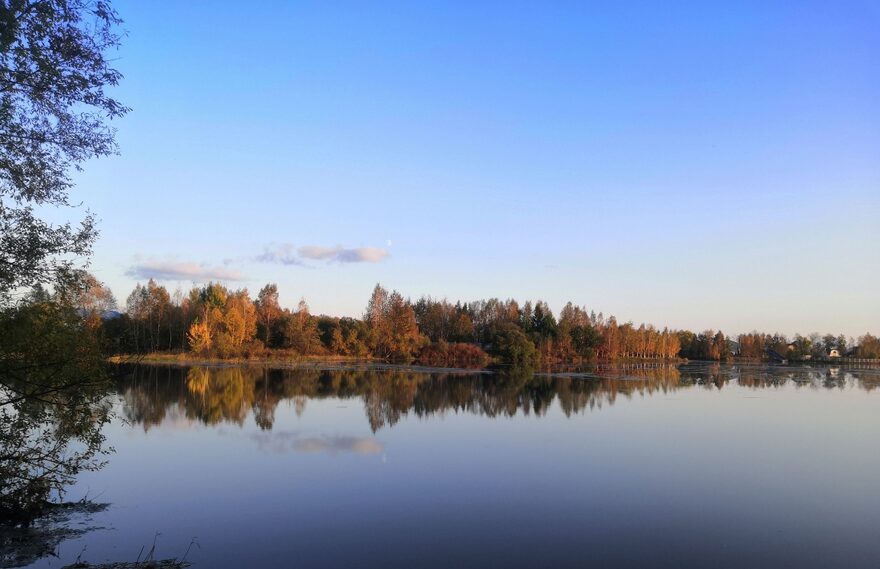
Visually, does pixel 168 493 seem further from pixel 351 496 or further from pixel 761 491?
pixel 761 491

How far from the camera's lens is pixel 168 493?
11148 mm

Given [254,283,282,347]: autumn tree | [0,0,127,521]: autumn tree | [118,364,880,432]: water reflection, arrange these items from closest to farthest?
[0,0,127,521]: autumn tree → [118,364,880,432]: water reflection → [254,283,282,347]: autumn tree

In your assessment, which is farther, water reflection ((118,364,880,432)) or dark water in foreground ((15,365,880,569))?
water reflection ((118,364,880,432))

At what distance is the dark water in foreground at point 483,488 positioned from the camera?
331 inches

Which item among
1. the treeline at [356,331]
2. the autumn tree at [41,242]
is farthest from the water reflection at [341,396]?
the treeline at [356,331]

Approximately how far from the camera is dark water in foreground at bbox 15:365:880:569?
8.41 metres

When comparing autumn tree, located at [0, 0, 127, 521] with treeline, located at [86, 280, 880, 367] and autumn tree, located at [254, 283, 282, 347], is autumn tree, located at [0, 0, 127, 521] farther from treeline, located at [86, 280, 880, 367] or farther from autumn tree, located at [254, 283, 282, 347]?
autumn tree, located at [254, 283, 282, 347]

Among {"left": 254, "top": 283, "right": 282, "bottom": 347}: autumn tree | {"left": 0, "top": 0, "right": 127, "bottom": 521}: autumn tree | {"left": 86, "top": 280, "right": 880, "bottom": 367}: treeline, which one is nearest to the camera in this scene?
{"left": 0, "top": 0, "right": 127, "bottom": 521}: autumn tree

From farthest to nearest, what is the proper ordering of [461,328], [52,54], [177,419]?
[461,328]
[177,419]
[52,54]

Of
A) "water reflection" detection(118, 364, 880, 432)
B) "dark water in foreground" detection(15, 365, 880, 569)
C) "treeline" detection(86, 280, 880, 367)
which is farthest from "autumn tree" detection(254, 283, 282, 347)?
"dark water in foreground" detection(15, 365, 880, 569)

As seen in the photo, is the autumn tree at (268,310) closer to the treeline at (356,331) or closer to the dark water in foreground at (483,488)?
the treeline at (356,331)

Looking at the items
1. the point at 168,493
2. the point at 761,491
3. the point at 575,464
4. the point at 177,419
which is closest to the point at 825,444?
the point at 761,491

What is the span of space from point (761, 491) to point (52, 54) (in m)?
14.1

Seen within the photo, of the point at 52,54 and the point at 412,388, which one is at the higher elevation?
the point at 52,54
